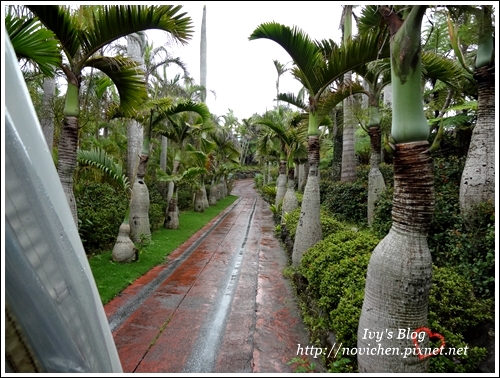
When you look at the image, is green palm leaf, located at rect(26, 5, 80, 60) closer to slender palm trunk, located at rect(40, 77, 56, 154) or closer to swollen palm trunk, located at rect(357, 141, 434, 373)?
slender palm trunk, located at rect(40, 77, 56, 154)

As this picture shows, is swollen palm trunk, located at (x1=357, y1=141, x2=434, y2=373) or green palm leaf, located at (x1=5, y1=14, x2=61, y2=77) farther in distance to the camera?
green palm leaf, located at (x1=5, y1=14, x2=61, y2=77)

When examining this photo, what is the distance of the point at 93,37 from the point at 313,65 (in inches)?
135

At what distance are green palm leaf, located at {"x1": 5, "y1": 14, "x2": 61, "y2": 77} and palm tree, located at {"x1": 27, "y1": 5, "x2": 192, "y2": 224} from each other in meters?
0.60

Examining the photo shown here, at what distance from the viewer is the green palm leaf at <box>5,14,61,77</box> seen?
2809mm

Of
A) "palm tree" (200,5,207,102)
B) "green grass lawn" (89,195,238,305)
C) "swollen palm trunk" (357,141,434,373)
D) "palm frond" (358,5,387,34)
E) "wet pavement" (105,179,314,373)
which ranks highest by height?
"palm tree" (200,5,207,102)

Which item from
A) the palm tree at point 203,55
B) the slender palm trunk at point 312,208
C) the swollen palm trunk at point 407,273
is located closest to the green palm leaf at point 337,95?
the slender palm trunk at point 312,208

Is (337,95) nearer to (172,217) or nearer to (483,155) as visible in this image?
(483,155)

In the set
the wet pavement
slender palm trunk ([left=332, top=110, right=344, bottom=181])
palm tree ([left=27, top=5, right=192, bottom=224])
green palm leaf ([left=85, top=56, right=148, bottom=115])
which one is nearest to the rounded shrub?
the wet pavement

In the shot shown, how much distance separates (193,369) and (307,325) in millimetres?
1608

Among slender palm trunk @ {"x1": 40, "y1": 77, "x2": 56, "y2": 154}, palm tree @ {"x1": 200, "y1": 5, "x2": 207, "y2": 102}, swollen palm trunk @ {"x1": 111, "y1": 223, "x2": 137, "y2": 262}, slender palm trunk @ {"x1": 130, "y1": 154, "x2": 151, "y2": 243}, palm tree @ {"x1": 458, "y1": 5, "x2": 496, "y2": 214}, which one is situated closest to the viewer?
palm tree @ {"x1": 458, "y1": 5, "x2": 496, "y2": 214}

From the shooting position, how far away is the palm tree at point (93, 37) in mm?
3828

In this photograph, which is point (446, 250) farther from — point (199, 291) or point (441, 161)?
point (199, 291)

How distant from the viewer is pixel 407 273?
2.21 metres

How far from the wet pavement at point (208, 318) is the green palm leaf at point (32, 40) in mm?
3289
